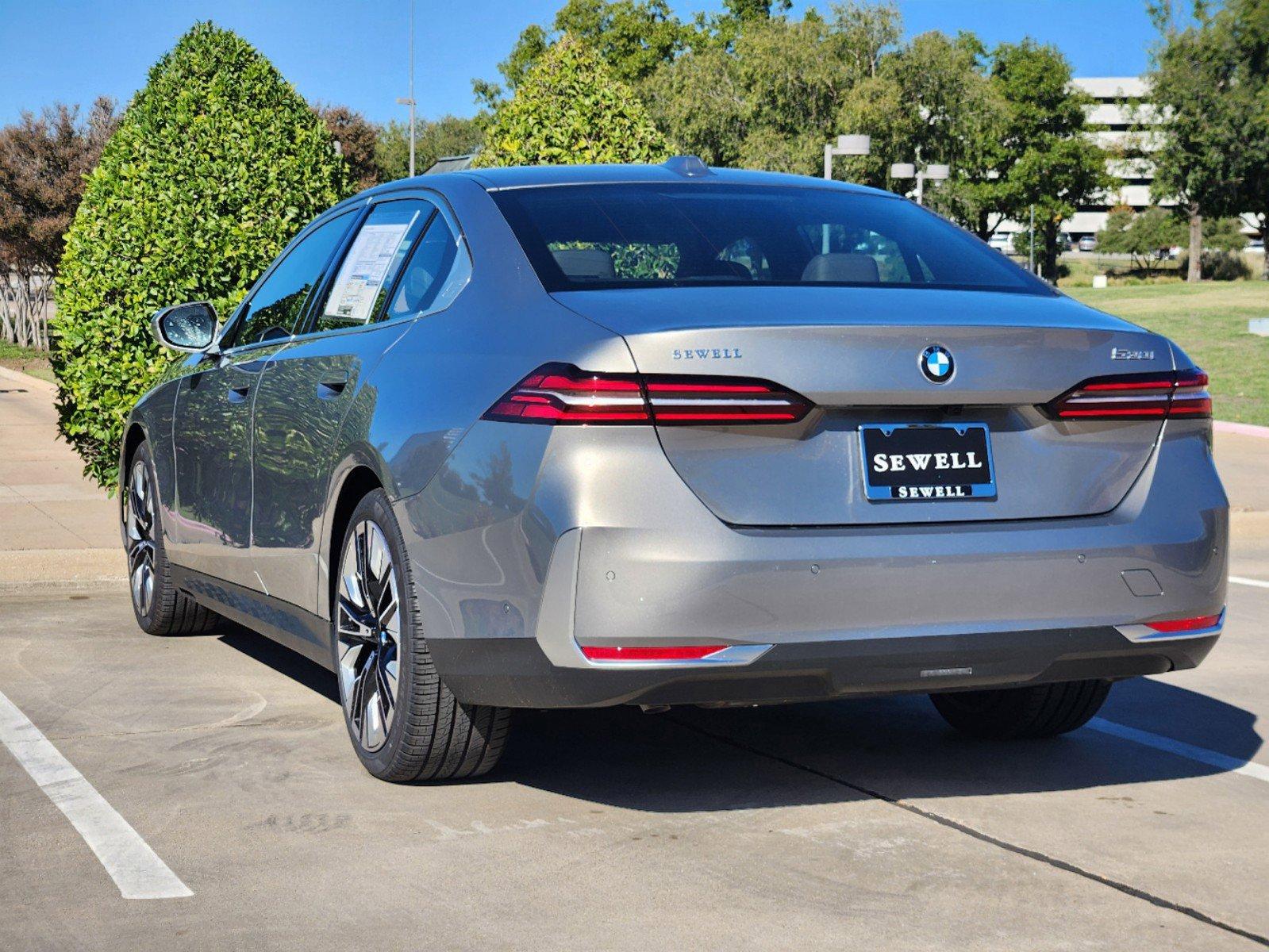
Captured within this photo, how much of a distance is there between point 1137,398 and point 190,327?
12.5ft

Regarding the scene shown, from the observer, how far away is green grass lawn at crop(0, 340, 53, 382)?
2842 cm

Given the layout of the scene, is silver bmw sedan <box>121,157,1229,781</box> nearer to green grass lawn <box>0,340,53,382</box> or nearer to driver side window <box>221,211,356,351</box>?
driver side window <box>221,211,356,351</box>

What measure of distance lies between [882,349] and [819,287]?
0.42 metres

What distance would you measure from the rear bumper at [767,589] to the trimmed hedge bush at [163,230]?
6.36 metres

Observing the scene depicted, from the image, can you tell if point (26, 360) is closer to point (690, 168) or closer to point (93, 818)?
point (690, 168)

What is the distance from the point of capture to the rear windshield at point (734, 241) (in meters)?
4.79

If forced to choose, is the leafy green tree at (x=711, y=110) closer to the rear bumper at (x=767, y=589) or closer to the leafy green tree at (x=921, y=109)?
the leafy green tree at (x=921, y=109)

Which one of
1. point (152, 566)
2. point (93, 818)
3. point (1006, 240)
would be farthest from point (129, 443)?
point (1006, 240)

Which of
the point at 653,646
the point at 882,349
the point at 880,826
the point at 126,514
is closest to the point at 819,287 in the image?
the point at 882,349

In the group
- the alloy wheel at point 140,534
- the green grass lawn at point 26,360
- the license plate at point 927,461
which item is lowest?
the green grass lawn at point 26,360

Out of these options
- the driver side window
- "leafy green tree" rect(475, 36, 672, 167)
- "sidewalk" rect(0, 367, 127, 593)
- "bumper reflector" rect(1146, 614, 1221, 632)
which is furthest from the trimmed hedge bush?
"bumper reflector" rect(1146, 614, 1221, 632)

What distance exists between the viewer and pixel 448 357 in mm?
4703

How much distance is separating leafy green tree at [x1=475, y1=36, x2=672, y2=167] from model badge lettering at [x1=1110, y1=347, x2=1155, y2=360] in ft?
25.8

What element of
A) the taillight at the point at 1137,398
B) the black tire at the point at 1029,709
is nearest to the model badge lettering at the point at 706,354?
the taillight at the point at 1137,398
